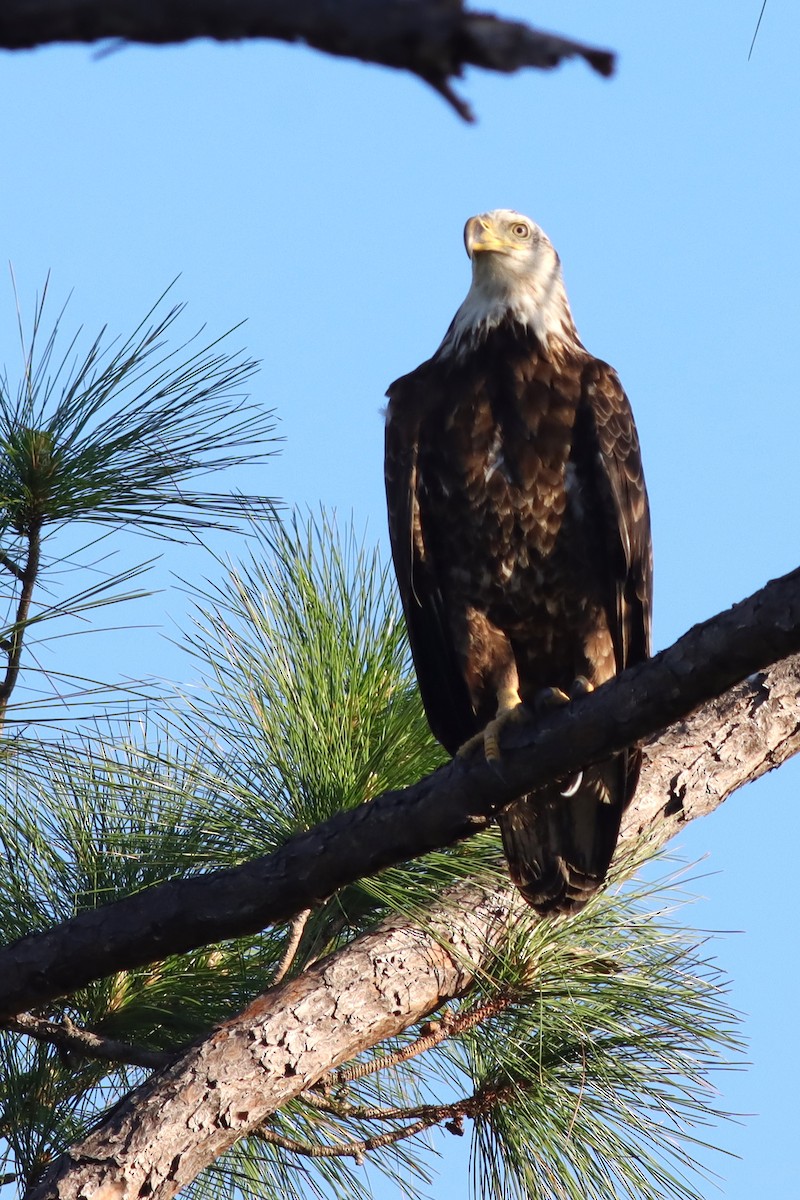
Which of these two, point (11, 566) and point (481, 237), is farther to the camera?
point (481, 237)

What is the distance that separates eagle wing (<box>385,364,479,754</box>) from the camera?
132 inches

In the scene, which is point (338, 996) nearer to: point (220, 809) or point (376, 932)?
point (376, 932)

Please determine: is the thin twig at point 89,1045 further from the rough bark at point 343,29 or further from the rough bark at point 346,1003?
the rough bark at point 343,29

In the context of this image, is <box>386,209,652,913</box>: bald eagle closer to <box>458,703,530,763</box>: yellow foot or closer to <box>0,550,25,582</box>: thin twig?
<box>458,703,530,763</box>: yellow foot

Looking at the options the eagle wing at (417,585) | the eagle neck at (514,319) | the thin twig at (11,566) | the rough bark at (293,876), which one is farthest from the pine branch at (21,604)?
the eagle neck at (514,319)

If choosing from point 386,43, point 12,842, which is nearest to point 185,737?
point 12,842

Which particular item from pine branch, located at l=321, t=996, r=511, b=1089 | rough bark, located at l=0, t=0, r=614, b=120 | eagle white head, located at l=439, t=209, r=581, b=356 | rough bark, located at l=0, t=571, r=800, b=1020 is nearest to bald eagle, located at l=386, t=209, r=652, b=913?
eagle white head, located at l=439, t=209, r=581, b=356

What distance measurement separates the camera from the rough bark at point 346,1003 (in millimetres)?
2525

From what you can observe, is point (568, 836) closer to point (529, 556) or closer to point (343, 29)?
point (529, 556)

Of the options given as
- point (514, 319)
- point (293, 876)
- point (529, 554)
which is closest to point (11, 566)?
point (293, 876)

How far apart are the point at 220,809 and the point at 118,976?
386mm

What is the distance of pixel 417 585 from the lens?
344 centimetres

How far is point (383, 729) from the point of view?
3.25 m

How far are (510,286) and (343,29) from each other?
3012mm
